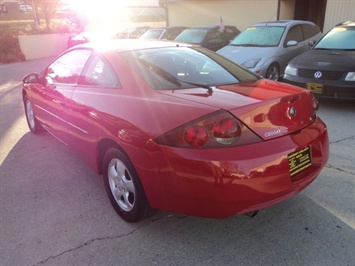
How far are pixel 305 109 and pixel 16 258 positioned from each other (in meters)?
2.54

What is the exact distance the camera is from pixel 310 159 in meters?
2.48

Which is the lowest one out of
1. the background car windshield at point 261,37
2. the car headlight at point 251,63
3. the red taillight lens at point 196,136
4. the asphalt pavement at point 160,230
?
the asphalt pavement at point 160,230

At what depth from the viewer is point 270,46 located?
25.5 ft

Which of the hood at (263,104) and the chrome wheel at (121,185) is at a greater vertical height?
the hood at (263,104)

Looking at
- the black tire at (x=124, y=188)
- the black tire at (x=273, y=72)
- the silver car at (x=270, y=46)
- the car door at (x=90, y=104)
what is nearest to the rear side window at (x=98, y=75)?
the car door at (x=90, y=104)

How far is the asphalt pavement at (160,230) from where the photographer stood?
94.1 inches

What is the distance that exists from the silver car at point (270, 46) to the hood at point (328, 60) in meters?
0.96

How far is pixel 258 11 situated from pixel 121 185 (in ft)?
45.5

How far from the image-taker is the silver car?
287 inches

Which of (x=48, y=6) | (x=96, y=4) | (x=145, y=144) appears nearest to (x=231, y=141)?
(x=145, y=144)

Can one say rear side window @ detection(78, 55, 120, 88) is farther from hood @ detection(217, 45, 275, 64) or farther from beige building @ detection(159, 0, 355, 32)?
beige building @ detection(159, 0, 355, 32)

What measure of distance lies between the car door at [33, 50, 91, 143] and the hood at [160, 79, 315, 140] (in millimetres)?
1472

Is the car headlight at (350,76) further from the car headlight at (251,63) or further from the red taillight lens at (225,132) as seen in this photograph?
the red taillight lens at (225,132)

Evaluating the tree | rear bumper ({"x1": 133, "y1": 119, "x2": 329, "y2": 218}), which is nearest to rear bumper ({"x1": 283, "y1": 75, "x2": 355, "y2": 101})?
rear bumper ({"x1": 133, "y1": 119, "x2": 329, "y2": 218})
